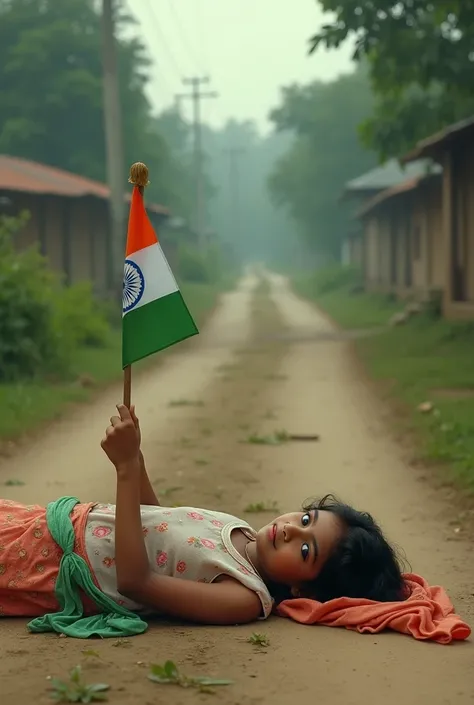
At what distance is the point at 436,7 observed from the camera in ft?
48.6

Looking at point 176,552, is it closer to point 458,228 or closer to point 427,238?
point 458,228

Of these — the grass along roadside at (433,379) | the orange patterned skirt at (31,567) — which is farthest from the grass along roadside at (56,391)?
the orange patterned skirt at (31,567)

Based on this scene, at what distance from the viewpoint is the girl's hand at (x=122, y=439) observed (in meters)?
4.10

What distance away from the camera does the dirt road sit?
11.9 ft

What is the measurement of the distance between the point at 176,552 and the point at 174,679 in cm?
79

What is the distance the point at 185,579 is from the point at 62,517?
55 cm

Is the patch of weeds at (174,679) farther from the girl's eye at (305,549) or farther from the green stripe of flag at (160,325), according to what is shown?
the green stripe of flag at (160,325)

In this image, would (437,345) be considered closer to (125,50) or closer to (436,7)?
(436,7)

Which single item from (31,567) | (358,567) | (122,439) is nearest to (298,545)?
(358,567)

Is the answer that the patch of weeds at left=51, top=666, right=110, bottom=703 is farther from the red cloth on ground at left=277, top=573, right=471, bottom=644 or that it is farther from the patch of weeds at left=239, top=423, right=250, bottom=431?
the patch of weeds at left=239, top=423, right=250, bottom=431

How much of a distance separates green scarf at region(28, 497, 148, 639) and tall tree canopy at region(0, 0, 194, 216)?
36.0 m

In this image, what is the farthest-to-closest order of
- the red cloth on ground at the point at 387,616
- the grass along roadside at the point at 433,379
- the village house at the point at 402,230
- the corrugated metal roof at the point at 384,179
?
the corrugated metal roof at the point at 384,179, the village house at the point at 402,230, the grass along roadside at the point at 433,379, the red cloth on ground at the point at 387,616

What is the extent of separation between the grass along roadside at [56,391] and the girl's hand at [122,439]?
6.00 meters

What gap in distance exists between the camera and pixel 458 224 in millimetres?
22094
